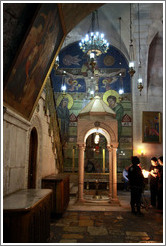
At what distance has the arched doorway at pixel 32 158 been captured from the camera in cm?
590

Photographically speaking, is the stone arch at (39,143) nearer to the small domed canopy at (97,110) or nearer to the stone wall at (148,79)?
the small domed canopy at (97,110)

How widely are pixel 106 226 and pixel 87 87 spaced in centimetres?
1094

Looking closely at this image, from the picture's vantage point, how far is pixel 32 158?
6.14 meters

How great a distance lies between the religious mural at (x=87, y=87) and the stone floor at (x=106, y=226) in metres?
7.20

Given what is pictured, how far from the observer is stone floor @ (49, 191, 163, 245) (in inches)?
167

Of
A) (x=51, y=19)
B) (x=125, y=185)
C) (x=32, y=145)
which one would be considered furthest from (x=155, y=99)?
(x=51, y=19)

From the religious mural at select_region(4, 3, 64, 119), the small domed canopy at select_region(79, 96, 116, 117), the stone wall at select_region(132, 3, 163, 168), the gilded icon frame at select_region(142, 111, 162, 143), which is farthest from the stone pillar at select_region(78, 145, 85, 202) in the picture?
the gilded icon frame at select_region(142, 111, 162, 143)

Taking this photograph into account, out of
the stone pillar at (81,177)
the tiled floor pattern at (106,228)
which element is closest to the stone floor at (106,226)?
the tiled floor pattern at (106,228)

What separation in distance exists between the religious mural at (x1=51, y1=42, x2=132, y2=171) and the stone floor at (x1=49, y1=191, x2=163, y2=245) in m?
7.20

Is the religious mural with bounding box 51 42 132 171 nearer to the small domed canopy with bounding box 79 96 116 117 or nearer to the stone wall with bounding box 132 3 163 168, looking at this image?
the stone wall with bounding box 132 3 163 168

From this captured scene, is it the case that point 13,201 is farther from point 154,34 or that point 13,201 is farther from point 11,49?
point 154,34

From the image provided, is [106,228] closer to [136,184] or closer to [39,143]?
[136,184]

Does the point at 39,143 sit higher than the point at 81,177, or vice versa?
the point at 39,143

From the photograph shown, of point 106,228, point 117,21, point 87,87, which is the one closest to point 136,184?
point 106,228
